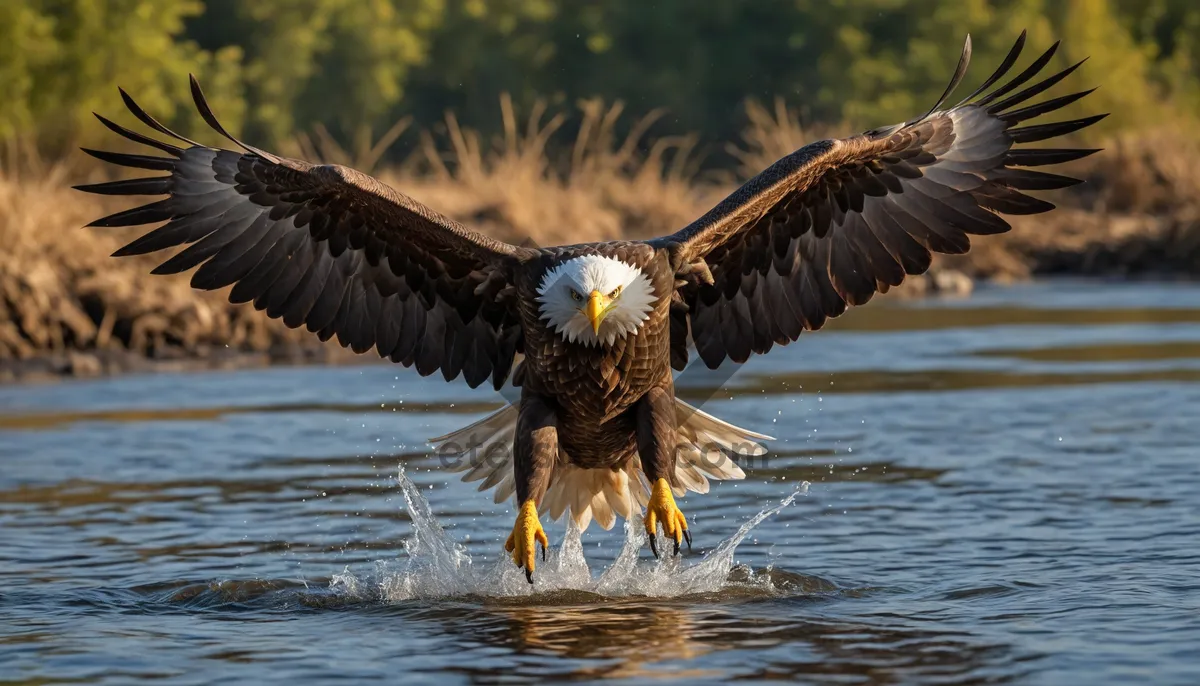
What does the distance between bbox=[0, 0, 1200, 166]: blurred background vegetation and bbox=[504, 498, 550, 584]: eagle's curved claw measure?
71.4 ft

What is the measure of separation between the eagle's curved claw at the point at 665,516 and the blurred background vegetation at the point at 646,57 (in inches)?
857

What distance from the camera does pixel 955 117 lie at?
7426mm

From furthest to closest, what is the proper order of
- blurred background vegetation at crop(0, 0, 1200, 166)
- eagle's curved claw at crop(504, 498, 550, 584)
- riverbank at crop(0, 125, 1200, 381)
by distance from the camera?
blurred background vegetation at crop(0, 0, 1200, 166) → riverbank at crop(0, 125, 1200, 381) → eagle's curved claw at crop(504, 498, 550, 584)

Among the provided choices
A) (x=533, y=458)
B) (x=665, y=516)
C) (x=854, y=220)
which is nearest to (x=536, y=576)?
(x=533, y=458)

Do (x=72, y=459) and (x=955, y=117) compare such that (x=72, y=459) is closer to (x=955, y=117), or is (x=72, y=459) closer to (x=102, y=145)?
(x=955, y=117)

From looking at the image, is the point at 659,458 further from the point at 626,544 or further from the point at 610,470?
the point at 610,470

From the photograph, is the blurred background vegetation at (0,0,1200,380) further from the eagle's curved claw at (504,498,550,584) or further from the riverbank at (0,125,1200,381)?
the eagle's curved claw at (504,498,550,584)

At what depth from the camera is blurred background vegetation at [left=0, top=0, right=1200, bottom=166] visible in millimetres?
36531

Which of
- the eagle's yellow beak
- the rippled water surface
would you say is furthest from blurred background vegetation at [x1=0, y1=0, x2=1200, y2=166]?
the eagle's yellow beak

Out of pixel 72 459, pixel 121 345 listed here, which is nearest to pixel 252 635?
pixel 72 459

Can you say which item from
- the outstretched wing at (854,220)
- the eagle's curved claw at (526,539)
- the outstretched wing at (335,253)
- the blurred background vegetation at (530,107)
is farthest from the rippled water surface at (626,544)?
the blurred background vegetation at (530,107)

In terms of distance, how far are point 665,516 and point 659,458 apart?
220 millimetres

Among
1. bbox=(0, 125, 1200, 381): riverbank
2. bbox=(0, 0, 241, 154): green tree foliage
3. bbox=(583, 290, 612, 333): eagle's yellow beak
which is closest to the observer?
bbox=(583, 290, 612, 333): eagle's yellow beak

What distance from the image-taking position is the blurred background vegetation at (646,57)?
3653 cm
